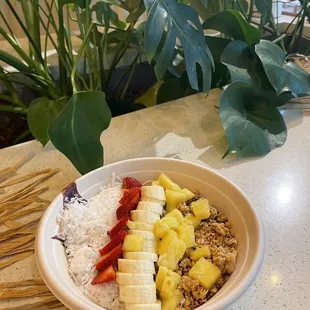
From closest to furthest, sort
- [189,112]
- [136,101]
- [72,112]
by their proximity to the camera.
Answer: [72,112] → [189,112] → [136,101]

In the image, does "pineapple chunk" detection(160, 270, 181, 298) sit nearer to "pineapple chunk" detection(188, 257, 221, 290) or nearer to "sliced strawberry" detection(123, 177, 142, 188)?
"pineapple chunk" detection(188, 257, 221, 290)

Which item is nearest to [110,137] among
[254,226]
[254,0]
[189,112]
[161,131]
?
[161,131]

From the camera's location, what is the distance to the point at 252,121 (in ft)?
2.60

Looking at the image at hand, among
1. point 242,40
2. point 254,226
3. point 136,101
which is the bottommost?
point 136,101

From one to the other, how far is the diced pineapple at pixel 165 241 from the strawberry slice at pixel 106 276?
0.22 ft

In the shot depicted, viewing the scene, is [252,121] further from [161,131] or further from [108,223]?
[108,223]

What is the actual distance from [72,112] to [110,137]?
220 millimetres

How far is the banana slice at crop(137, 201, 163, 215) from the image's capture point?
1.67 feet

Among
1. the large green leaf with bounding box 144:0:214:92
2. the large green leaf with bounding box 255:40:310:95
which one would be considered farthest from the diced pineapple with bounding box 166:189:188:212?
the large green leaf with bounding box 255:40:310:95

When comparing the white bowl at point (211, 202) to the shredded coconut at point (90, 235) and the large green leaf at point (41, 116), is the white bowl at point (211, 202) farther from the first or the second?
the large green leaf at point (41, 116)

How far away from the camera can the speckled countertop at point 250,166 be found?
0.48 m

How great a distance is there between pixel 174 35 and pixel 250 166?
0.97 ft

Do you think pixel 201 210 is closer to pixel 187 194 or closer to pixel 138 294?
pixel 187 194

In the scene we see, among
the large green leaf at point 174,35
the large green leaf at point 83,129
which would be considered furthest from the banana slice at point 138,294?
the large green leaf at point 174,35
